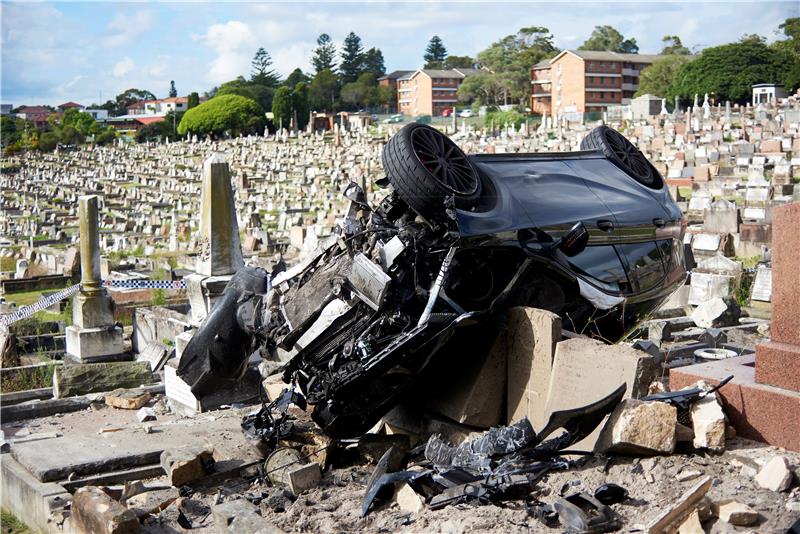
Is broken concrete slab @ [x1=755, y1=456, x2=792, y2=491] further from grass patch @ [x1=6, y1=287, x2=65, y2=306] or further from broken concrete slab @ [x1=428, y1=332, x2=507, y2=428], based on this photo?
grass patch @ [x1=6, y1=287, x2=65, y2=306]

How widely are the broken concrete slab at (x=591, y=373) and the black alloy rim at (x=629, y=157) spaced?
3283 millimetres

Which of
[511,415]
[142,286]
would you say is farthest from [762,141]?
[511,415]

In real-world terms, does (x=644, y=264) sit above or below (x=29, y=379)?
above

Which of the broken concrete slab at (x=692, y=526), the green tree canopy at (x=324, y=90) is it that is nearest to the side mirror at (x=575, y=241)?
the broken concrete slab at (x=692, y=526)

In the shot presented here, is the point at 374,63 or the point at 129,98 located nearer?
the point at 374,63

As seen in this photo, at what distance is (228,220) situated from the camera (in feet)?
39.1

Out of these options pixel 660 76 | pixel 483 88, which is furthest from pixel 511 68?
pixel 660 76

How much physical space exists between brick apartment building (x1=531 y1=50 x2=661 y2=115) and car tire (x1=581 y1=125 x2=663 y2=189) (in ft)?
261

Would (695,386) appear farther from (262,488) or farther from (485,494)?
(262,488)

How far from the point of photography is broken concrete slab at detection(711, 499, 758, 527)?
5086 millimetres

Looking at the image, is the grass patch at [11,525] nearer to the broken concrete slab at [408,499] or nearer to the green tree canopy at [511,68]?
the broken concrete slab at [408,499]

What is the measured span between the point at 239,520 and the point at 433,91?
344 feet

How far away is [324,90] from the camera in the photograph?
388 ft

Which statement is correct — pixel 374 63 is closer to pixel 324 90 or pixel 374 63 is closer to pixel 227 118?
pixel 324 90
